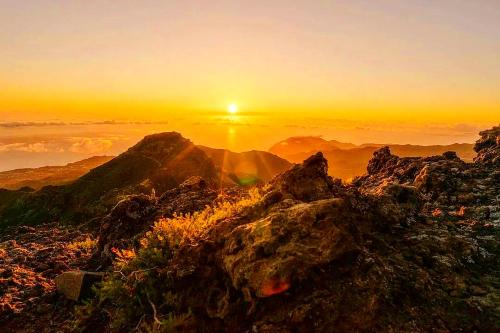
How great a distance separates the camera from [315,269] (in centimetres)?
881

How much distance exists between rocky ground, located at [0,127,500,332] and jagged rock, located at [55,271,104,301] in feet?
1.14

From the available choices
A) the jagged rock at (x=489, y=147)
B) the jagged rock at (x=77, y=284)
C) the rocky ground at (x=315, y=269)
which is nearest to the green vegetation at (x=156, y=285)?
the rocky ground at (x=315, y=269)

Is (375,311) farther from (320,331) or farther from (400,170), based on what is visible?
(400,170)

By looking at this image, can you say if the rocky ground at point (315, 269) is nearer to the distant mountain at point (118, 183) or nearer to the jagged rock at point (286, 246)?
the jagged rock at point (286, 246)

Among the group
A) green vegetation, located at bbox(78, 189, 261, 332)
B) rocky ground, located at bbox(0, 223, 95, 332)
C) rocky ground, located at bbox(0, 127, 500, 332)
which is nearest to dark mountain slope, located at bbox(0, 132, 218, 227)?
rocky ground, located at bbox(0, 223, 95, 332)

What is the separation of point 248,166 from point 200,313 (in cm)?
11949

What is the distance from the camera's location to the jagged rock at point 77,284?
12727 mm

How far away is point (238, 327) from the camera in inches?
337

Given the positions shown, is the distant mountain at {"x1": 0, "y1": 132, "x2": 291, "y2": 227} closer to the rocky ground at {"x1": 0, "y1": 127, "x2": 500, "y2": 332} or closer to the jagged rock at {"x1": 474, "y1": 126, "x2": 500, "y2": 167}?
the jagged rock at {"x1": 474, "y1": 126, "x2": 500, "y2": 167}

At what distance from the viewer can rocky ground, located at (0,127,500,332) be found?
8156 mm

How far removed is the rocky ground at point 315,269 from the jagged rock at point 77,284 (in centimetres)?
35

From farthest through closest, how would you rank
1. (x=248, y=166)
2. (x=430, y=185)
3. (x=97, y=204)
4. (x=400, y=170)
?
(x=248, y=166), (x=97, y=204), (x=400, y=170), (x=430, y=185)

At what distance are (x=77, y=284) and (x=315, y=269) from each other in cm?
797

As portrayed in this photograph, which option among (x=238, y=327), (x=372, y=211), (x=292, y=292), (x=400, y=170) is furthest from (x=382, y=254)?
(x=400, y=170)
